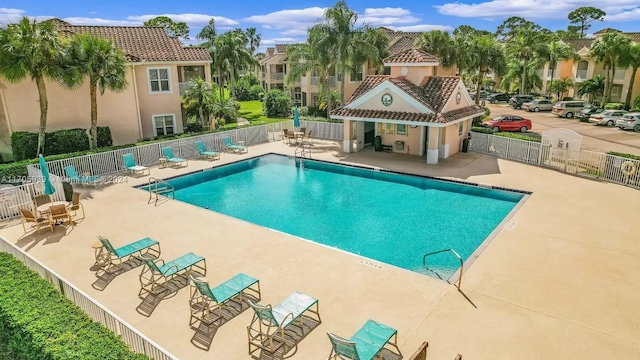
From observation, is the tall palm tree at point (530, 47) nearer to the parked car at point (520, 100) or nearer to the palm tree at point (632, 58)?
the parked car at point (520, 100)

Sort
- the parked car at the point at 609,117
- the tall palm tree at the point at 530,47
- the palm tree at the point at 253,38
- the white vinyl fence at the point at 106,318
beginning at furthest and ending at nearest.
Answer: the palm tree at the point at 253,38 < the tall palm tree at the point at 530,47 < the parked car at the point at 609,117 < the white vinyl fence at the point at 106,318

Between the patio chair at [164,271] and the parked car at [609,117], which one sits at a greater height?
the parked car at [609,117]

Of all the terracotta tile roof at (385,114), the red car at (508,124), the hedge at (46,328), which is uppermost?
the terracotta tile roof at (385,114)

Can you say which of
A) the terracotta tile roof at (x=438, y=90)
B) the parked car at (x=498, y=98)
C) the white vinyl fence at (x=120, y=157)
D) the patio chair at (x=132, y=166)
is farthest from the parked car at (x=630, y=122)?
the patio chair at (x=132, y=166)

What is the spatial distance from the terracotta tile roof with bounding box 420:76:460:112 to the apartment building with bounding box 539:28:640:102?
32.6 m

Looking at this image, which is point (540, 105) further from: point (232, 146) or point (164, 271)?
point (164, 271)

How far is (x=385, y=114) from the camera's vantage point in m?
24.8

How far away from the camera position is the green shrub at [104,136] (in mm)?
25062

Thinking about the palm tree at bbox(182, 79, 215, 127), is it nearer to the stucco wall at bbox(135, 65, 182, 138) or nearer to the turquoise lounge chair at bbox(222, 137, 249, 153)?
the stucco wall at bbox(135, 65, 182, 138)

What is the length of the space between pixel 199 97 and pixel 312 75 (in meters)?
23.0

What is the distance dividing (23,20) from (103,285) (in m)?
15.6

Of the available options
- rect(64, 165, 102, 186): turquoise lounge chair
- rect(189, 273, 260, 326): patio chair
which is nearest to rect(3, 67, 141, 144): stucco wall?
rect(64, 165, 102, 186): turquoise lounge chair

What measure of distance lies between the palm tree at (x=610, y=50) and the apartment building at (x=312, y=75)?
54.3 ft

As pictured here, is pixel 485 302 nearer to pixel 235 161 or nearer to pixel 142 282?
pixel 142 282
